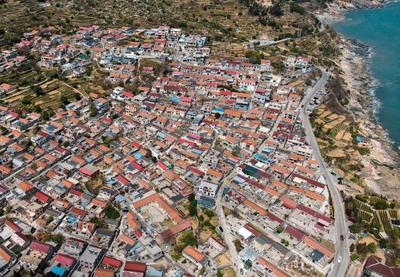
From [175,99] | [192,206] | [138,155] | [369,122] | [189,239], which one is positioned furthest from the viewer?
[369,122]

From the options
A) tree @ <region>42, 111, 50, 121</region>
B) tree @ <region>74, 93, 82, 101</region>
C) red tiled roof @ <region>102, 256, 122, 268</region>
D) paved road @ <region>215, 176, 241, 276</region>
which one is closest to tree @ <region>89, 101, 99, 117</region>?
tree @ <region>74, 93, 82, 101</region>

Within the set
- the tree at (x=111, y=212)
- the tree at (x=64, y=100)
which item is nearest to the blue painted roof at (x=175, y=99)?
the tree at (x=64, y=100)

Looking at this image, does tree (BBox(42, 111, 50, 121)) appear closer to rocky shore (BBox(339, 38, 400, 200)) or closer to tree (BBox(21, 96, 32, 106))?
tree (BBox(21, 96, 32, 106))

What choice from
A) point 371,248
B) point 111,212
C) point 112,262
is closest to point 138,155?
point 111,212

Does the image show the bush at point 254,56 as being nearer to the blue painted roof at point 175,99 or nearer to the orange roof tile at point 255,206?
the blue painted roof at point 175,99

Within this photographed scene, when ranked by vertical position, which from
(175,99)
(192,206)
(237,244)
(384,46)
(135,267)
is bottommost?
(384,46)

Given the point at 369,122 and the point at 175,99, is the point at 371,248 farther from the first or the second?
the point at 175,99
